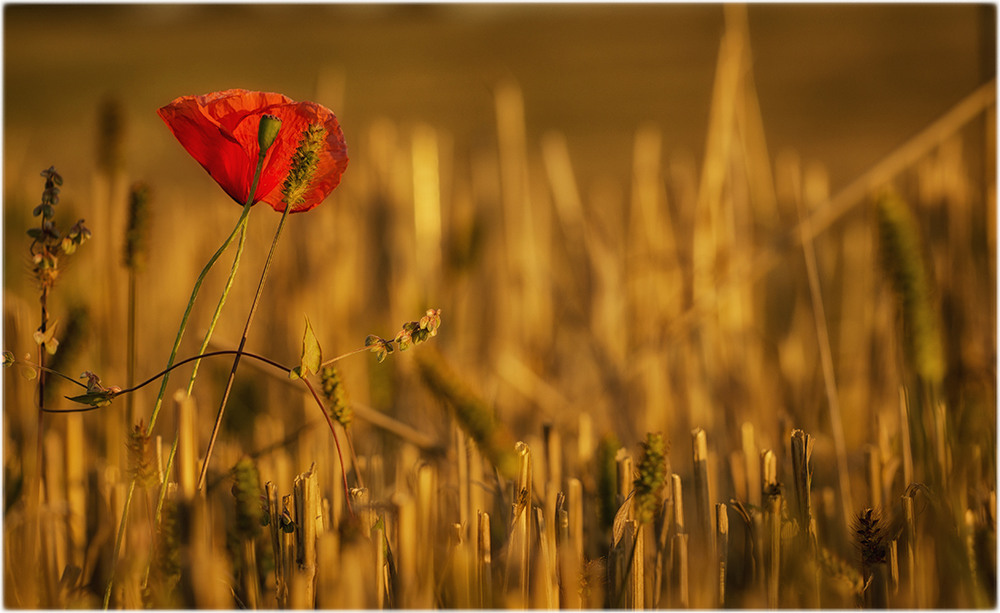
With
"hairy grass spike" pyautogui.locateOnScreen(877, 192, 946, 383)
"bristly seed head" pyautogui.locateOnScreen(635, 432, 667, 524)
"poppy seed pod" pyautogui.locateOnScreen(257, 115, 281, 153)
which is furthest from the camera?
"hairy grass spike" pyautogui.locateOnScreen(877, 192, 946, 383)

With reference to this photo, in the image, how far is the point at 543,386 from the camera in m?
1.62

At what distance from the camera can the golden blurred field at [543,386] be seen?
0.77 metres

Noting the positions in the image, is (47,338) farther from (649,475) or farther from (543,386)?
(543,386)

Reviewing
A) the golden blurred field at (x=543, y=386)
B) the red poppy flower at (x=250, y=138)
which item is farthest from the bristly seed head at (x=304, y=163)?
the golden blurred field at (x=543, y=386)

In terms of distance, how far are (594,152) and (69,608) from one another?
4338 millimetres

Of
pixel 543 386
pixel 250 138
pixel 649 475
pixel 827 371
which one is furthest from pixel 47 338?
pixel 543 386

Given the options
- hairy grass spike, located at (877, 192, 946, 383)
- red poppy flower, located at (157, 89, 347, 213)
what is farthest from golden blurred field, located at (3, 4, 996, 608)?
red poppy flower, located at (157, 89, 347, 213)

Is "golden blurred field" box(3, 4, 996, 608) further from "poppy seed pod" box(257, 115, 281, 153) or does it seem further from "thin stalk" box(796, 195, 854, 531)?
"poppy seed pod" box(257, 115, 281, 153)

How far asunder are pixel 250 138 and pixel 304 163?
6 centimetres

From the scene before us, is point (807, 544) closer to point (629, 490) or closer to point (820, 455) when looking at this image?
point (629, 490)

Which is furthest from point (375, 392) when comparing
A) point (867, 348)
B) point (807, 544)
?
point (867, 348)

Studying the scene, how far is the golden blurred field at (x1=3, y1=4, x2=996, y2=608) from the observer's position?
0.77 m

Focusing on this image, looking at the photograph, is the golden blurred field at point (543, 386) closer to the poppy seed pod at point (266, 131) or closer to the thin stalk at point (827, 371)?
the thin stalk at point (827, 371)

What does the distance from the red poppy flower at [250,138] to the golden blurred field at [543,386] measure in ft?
0.71
